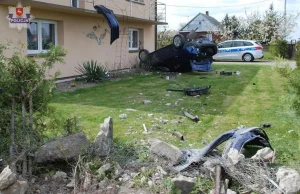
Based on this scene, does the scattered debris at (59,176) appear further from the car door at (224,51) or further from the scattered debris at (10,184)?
the car door at (224,51)

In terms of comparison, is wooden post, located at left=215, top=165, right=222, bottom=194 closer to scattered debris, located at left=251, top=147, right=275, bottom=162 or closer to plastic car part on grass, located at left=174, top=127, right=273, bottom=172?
plastic car part on grass, located at left=174, top=127, right=273, bottom=172

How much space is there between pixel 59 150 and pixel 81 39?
447 inches

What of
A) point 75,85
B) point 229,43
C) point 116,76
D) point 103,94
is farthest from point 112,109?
point 229,43

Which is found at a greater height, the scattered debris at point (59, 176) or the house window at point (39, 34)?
the house window at point (39, 34)

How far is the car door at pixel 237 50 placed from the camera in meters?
27.9

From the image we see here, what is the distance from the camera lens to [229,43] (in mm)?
28734

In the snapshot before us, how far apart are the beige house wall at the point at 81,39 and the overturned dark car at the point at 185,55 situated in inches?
67.5

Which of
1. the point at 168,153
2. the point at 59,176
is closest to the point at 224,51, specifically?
the point at 168,153

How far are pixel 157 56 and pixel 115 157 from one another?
13054 millimetres

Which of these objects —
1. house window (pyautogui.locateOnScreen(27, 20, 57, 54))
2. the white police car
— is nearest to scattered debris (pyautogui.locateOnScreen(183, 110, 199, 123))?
house window (pyautogui.locateOnScreen(27, 20, 57, 54))

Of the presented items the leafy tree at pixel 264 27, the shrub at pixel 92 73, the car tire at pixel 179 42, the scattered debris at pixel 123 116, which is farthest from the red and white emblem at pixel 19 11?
the leafy tree at pixel 264 27

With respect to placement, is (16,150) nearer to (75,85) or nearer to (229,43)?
(75,85)

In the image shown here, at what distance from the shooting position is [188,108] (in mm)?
8727

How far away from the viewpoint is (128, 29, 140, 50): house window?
19891 mm
